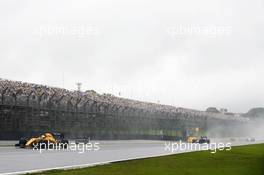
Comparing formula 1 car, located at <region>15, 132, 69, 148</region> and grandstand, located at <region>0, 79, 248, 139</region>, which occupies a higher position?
grandstand, located at <region>0, 79, 248, 139</region>

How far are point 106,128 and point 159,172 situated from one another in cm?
3371

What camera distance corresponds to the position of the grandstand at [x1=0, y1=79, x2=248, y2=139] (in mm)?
37719

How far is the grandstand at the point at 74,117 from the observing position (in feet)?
124

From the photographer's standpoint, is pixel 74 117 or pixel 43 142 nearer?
pixel 43 142

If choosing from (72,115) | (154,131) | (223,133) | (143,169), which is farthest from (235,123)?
(143,169)

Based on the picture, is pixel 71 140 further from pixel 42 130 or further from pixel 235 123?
pixel 235 123

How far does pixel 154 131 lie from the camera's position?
61.8 meters

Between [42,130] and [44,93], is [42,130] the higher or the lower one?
the lower one

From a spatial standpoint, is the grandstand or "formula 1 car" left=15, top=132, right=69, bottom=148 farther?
the grandstand

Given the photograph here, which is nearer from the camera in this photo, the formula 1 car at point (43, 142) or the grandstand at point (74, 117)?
the formula 1 car at point (43, 142)

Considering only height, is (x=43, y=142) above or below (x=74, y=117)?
below

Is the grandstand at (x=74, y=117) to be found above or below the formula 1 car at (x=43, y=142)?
above

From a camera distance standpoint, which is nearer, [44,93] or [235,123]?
[44,93]

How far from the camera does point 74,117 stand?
45.4 metres
